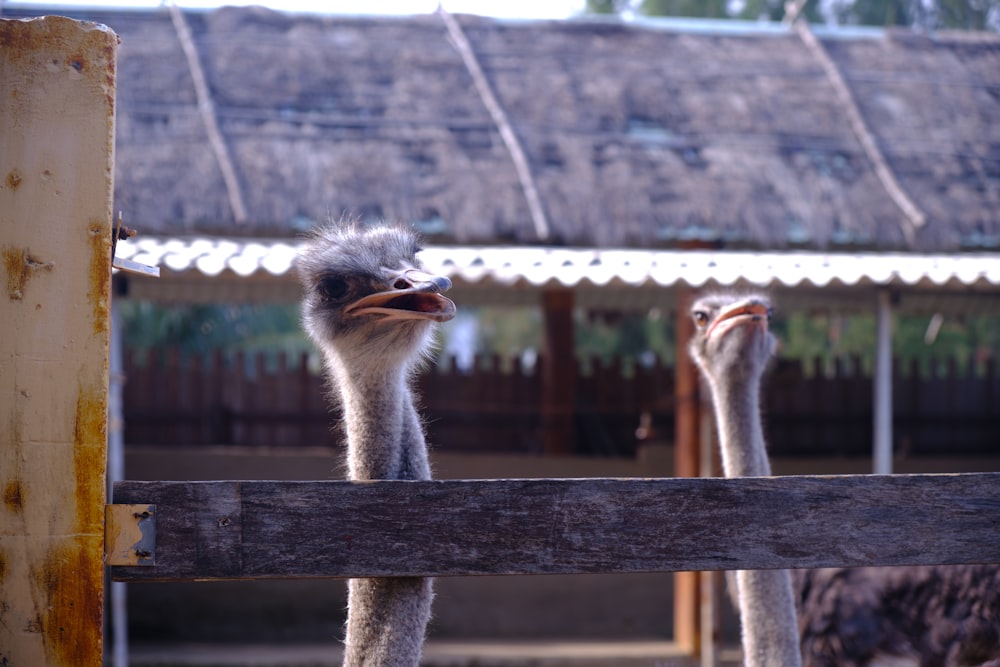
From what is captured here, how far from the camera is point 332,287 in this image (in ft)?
8.20

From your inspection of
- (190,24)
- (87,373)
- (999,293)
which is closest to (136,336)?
(190,24)

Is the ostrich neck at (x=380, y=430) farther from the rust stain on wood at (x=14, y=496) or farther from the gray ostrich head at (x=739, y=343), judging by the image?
the gray ostrich head at (x=739, y=343)

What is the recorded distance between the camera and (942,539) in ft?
6.86

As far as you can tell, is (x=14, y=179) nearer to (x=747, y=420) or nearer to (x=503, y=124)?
(x=747, y=420)

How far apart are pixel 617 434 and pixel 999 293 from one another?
278cm

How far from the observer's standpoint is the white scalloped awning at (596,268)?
18.3ft

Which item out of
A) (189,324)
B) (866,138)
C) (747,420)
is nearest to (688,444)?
(866,138)

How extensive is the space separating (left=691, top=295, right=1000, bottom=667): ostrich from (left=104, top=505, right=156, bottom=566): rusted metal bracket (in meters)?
1.89

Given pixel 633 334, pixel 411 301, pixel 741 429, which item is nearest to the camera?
pixel 411 301

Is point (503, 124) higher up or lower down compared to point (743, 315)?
higher up

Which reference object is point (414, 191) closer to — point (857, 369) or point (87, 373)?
point (857, 369)

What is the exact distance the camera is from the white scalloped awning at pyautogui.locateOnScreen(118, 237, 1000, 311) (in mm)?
5574

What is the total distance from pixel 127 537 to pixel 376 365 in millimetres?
721

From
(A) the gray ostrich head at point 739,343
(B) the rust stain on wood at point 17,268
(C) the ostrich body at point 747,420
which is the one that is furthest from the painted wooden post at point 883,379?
(B) the rust stain on wood at point 17,268
